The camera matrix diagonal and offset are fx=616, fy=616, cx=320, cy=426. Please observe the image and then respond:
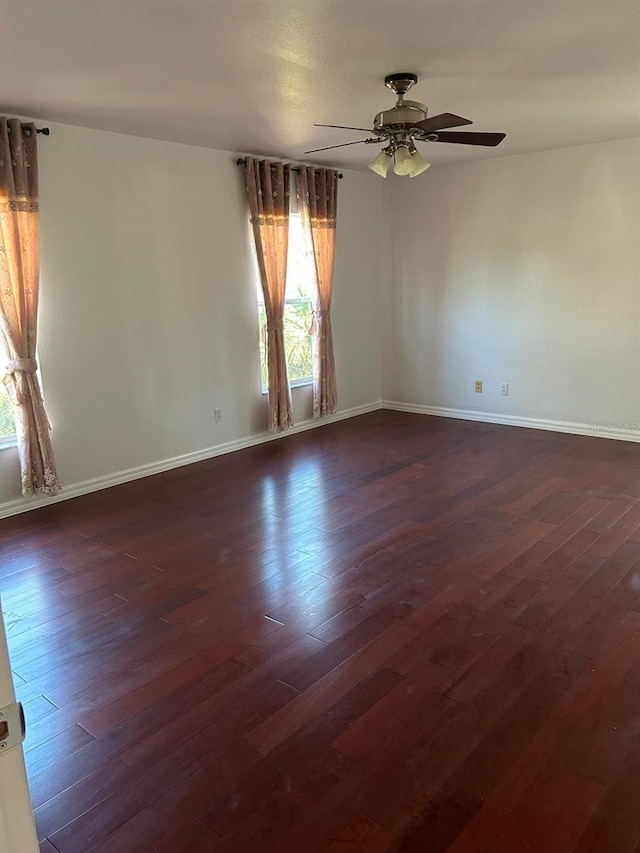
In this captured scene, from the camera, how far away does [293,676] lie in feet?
7.55

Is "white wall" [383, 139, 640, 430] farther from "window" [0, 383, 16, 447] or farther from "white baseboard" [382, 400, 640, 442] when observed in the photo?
"window" [0, 383, 16, 447]

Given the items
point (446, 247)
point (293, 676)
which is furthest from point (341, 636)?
point (446, 247)

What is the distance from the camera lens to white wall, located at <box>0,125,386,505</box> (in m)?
4.02

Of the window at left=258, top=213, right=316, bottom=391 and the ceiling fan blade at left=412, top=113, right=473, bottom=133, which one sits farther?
the window at left=258, top=213, right=316, bottom=391

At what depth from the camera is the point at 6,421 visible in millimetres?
3959

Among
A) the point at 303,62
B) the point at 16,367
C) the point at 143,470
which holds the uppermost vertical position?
the point at 303,62

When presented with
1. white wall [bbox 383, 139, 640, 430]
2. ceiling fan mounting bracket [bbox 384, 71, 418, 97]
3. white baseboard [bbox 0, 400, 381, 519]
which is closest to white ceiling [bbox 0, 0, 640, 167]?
ceiling fan mounting bracket [bbox 384, 71, 418, 97]

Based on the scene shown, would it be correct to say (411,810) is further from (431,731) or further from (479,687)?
(479,687)

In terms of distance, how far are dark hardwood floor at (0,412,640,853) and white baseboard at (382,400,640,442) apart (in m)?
1.16

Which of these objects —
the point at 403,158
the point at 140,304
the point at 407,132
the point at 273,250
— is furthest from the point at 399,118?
the point at 140,304

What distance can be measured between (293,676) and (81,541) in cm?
184

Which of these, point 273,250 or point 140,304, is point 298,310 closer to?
point 273,250

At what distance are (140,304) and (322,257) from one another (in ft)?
6.19

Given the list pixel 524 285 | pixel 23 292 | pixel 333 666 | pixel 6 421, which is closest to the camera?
pixel 333 666
